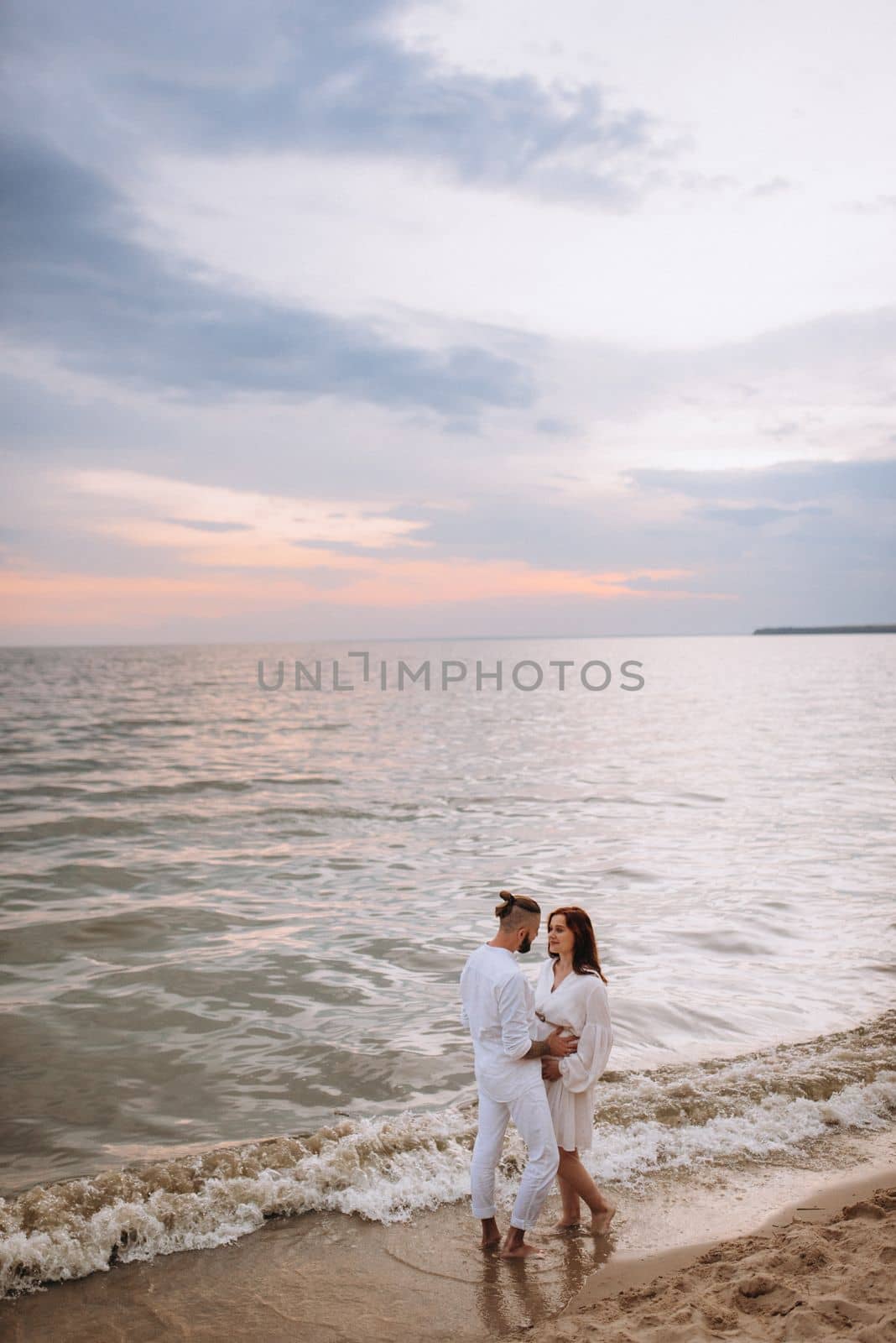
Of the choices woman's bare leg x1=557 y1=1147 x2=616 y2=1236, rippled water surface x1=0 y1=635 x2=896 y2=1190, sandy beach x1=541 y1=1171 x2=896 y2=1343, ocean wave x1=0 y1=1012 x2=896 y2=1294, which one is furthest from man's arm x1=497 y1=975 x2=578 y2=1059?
rippled water surface x1=0 y1=635 x2=896 y2=1190

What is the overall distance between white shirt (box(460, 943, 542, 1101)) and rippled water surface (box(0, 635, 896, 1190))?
281 centimetres

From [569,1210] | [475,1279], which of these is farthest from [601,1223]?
[475,1279]

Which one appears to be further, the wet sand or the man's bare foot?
the man's bare foot

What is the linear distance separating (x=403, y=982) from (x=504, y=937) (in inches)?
231

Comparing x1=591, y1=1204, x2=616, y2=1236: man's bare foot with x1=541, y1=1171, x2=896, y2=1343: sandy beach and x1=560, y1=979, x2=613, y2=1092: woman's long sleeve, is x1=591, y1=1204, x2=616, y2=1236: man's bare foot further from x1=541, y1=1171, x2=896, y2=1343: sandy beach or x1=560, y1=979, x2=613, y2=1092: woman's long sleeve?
x1=560, y1=979, x2=613, y2=1092: woman's long sleeve

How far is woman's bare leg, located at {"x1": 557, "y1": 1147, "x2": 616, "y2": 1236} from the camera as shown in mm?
5328

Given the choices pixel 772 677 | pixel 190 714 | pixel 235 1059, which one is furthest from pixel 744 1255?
pixel 772 677

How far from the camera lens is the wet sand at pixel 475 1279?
4.41m

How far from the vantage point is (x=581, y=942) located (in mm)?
5102

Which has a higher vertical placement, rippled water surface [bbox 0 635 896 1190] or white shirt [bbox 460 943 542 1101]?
Answer: white shirt [bbox 460 943 542 1101]

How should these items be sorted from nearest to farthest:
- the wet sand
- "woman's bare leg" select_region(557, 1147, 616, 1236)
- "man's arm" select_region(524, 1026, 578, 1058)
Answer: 1. the wet sand
2. "man's arm" select_region(524, 1026, 578, 1058)
3. "woman's bare leg" select_region(557, 1147, 616, 1236)

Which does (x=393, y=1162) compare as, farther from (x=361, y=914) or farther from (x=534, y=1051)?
(x=361, y=914)

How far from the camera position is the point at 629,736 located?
41.0m

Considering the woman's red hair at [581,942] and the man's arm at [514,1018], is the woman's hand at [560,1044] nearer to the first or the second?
the man's arm at [514,1018]
